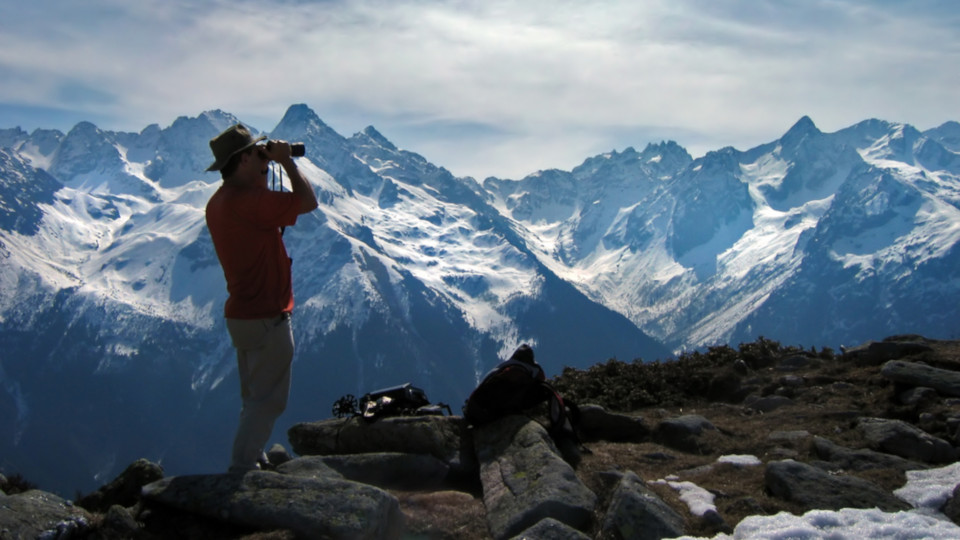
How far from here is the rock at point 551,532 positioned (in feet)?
27.1

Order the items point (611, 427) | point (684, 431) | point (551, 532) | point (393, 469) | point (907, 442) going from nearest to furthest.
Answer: point (551, 532)
point (907, 442)
point (393, 469)
point (684, 431)
point (611, 427)

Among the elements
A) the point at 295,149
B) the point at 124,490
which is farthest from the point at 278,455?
the point at 295,149

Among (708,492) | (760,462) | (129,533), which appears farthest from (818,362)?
(129,533)

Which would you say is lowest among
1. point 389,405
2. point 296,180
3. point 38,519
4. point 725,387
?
point 38,519

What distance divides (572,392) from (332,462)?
287 inches

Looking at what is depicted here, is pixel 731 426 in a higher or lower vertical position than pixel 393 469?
→ higher

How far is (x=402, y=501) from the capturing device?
10.8 meters

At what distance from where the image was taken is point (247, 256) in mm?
9914

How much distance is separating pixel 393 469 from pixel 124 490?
3.86m

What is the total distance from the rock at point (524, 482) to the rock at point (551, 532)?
0.62 meters

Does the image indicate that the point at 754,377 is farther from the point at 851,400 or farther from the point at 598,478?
the point at 598,478

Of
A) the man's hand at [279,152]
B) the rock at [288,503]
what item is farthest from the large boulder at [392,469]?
the man's hand at [279,152]

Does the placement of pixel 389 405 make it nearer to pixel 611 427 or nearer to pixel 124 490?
pixel 611 427

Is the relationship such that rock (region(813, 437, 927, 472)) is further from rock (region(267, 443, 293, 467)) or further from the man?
rock (region(267, 443, 293, 467))
